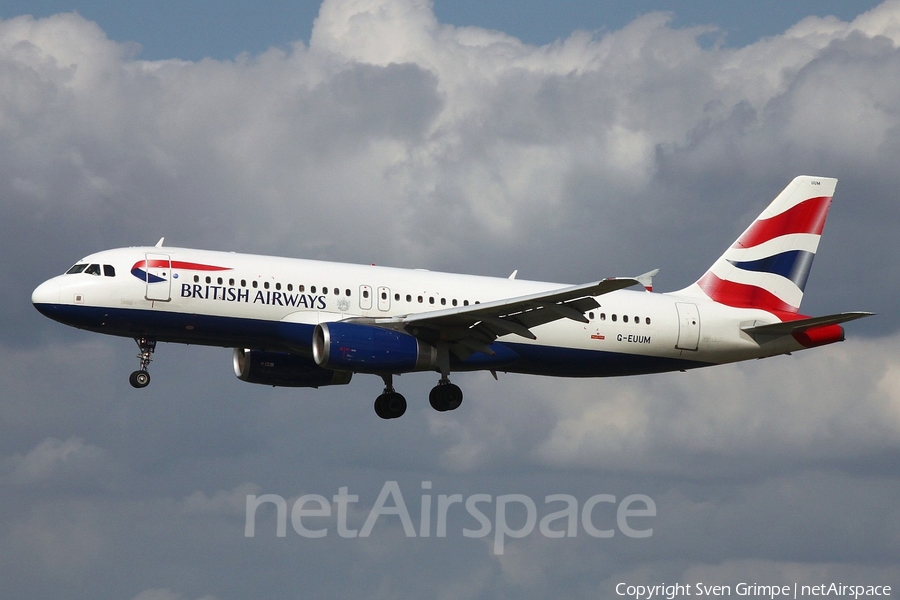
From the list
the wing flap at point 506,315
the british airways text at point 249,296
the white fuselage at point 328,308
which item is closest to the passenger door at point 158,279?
the white fuselage at point 328,308

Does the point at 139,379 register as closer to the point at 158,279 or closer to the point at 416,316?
the point at 158,279

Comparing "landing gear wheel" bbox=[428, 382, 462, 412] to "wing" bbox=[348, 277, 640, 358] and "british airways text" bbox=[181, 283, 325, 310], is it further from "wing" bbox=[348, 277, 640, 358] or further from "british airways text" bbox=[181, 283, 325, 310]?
"british airways text" bbox=[181, 283, 325, 310]

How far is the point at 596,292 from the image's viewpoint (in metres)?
43.2

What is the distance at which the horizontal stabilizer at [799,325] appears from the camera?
47925 mm

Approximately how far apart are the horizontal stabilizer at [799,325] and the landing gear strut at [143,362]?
22.6 m

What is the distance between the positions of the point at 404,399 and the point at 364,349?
21.7 ft

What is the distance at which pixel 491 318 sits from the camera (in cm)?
4753

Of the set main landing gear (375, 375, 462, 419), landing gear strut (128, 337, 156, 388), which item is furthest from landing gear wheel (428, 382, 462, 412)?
landing gear strut (128, 337, 156, 388)

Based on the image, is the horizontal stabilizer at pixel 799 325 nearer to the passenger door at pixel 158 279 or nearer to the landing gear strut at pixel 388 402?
the landing gear strut at pixel 388 402

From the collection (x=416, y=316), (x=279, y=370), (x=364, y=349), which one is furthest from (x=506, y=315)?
(x=279, y=370)

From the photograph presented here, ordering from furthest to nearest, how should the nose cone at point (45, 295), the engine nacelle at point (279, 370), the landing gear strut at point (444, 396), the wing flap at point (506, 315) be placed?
1. the engine nacelle at point (279, 370)
2. the landing gear strut at point (444, 396)
3. the nose cone at point (45, 295)
4. the wing flap at point (506, 315)

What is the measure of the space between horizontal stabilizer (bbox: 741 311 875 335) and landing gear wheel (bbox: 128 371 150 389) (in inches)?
897

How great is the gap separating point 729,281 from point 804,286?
12.4 ft

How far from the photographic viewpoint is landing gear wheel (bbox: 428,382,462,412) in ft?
166
